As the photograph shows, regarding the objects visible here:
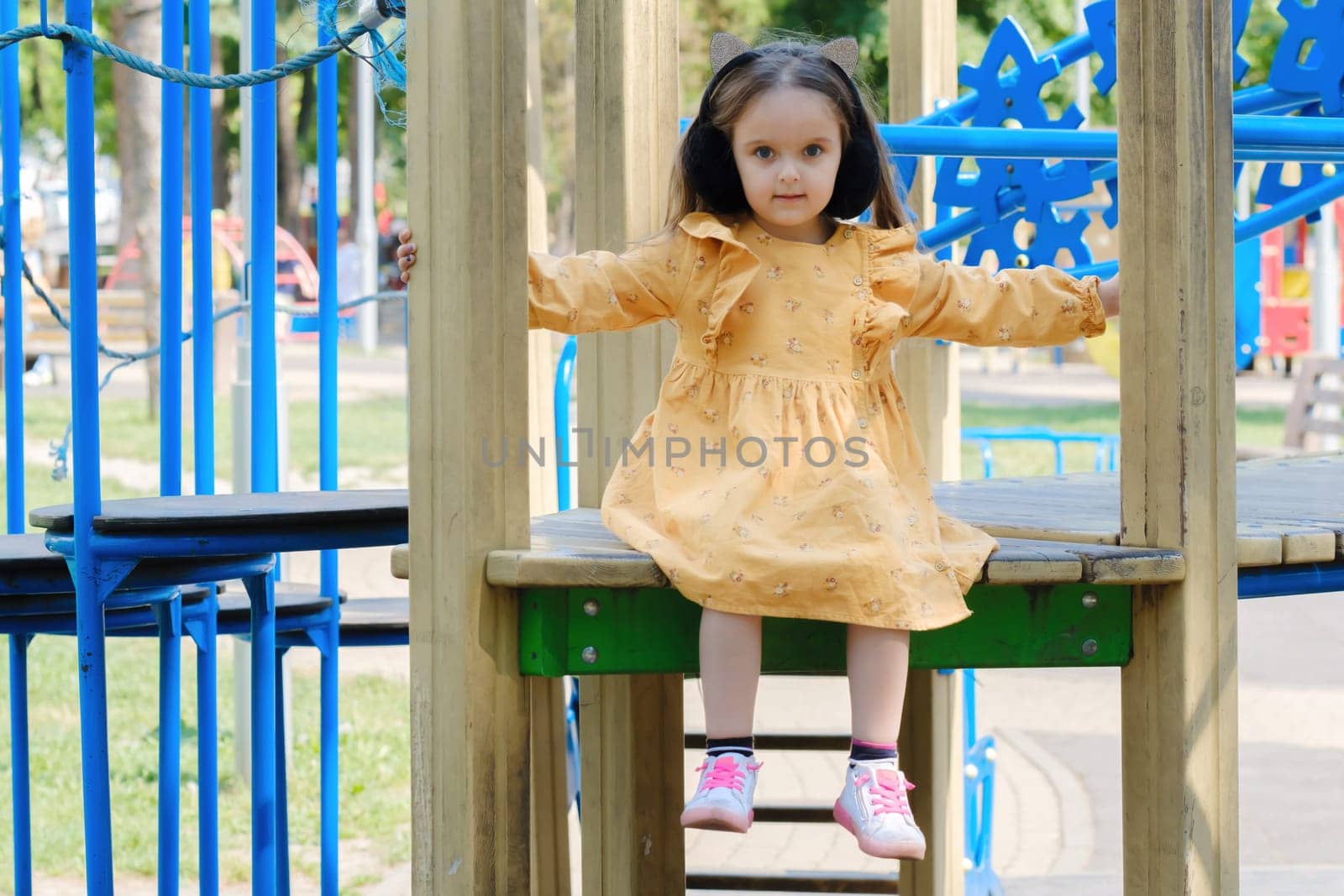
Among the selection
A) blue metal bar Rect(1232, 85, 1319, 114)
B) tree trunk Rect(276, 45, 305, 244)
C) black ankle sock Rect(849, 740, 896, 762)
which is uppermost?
tree trunk Rect(276, 45, 305, 244)

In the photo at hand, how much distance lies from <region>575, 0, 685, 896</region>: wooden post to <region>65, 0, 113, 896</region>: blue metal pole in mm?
826

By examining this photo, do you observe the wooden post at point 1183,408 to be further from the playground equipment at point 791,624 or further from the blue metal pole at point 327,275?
the blue metal pole at point 327,275

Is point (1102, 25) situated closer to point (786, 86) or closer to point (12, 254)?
point (786, 86)

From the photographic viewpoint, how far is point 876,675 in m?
2.09

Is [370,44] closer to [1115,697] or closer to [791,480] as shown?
[791,480]

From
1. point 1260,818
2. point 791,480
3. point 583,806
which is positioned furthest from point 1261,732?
point 791,480

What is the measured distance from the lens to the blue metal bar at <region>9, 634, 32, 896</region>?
10.6 feet

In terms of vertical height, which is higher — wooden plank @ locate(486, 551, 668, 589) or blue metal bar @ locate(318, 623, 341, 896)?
wooden plank @ locate(486, 551, 668, 589)

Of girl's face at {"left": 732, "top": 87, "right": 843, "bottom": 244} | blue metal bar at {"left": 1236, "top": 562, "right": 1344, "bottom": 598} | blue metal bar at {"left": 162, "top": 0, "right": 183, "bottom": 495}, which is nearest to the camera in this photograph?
girl's face at {"left": 732, "top": 87, "right": 843, "bottom": 244}

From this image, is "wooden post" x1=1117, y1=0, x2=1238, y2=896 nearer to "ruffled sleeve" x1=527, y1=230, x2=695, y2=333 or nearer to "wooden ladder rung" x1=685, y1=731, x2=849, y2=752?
"ruffled sleeve" x1=527, y1=230, x2=695, y2=333

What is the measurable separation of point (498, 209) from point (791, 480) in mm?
520

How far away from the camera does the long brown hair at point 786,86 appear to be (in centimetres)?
226

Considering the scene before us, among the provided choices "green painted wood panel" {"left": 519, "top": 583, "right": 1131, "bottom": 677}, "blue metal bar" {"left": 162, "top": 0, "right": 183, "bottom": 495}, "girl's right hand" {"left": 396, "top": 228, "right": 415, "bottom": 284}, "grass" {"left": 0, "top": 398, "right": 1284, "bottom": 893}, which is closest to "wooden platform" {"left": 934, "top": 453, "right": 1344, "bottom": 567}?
"green painted wood panel" {"left": 519, "top": 583, "right": 1131, "bottom": 677}

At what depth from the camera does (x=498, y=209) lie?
201 cm
